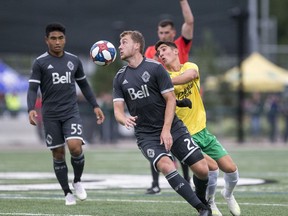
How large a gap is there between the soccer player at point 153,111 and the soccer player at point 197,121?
18.6 inches

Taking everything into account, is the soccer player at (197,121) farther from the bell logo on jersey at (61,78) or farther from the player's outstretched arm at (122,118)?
the bell logo on jersey at (61,78)

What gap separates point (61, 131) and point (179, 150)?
2.46 m

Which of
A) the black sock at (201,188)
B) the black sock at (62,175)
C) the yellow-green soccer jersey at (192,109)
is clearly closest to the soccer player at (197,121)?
the yellow-green soccer jersey at (192,109)

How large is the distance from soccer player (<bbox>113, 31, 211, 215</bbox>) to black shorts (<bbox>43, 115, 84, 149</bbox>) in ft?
6.14

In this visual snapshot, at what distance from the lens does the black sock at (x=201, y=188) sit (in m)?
9.63

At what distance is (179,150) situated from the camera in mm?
9367

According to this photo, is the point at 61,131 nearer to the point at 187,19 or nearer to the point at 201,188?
the point at 187,19

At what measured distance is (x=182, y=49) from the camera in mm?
12148

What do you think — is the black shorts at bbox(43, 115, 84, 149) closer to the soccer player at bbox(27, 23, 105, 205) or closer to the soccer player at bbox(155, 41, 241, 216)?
the soccer player at bbox(27, 23, 105, 205)

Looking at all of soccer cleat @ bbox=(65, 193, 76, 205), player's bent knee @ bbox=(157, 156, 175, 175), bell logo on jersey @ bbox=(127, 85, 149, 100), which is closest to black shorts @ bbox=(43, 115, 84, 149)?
soccer cleat @ bbox=(65, 193, 76, 205)

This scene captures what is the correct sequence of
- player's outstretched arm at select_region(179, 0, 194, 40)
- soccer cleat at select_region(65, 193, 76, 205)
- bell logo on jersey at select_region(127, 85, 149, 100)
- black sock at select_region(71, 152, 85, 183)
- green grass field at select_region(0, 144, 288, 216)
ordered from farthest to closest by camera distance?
player's outstretched arm at select_region(179, 0, 194, 40)
black sock at select_region(71, 152, 85, 183)
soccer cleat at select_region(65, 193, 76, 205)
green grass field at select_region(0, 144, 288, 216)
bell logo on jersey at select_region(127, 85, 149, 100)

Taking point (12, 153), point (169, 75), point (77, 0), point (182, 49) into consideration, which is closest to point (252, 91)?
point (77, 0)

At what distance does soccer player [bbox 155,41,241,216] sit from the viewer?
9.95 m

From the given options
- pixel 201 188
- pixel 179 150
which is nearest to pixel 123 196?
pixel 201 188
